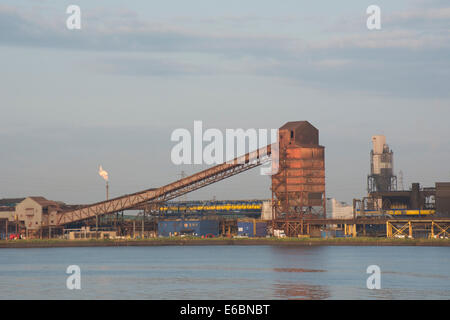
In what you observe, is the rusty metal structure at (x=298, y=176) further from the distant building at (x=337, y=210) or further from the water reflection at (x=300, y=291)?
the water reflection at (x=300, y=291)

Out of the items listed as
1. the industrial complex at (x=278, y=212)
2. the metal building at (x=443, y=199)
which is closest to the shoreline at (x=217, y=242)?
the industrial complex at (x=278, y=212)

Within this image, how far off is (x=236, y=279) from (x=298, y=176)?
77087 mm

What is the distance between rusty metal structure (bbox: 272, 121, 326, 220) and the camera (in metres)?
155

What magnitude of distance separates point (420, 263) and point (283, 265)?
18.5m

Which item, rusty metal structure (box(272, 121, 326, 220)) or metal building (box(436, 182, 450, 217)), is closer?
rusty metal structure (box(272, 121, 326, 220))

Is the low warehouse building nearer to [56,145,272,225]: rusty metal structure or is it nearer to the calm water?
[56,145,272,225]: rusty metal structure

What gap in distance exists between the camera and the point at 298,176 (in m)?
155

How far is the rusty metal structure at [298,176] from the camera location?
509ft

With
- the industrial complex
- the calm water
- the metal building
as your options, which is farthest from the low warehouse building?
the calm water

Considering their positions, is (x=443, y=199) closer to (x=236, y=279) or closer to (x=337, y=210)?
(x=337, y=210)

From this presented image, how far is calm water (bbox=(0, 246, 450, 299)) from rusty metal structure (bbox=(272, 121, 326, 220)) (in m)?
39.8

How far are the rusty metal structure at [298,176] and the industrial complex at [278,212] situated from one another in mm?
195

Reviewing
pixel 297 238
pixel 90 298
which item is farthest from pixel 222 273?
pixel 297 238

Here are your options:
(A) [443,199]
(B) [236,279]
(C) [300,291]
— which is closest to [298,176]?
(A) [443,199]
